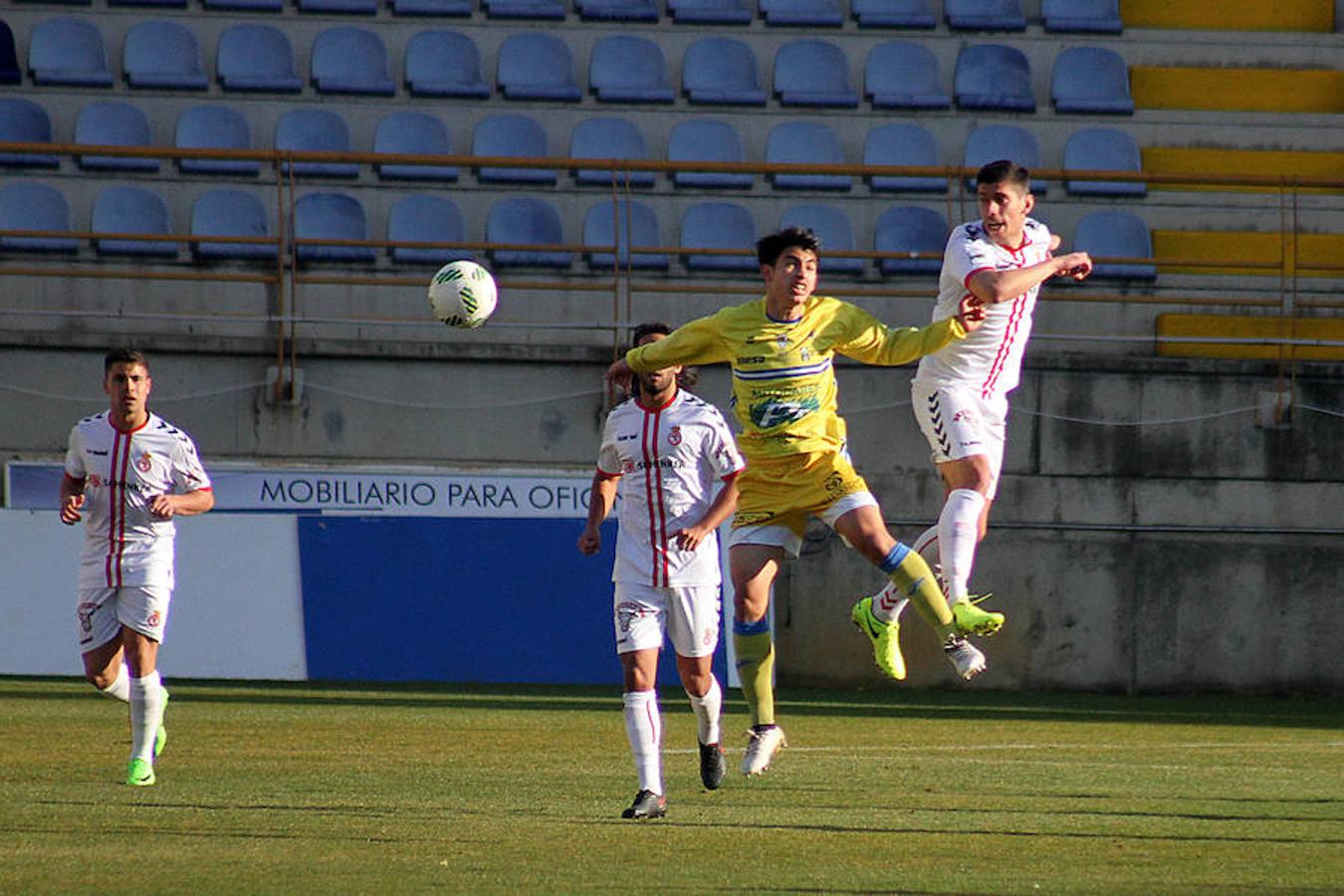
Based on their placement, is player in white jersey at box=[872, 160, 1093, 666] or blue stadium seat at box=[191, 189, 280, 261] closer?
player in white jersey at box=[872, 160, 1093, 666]

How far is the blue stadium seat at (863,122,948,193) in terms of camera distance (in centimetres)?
2117

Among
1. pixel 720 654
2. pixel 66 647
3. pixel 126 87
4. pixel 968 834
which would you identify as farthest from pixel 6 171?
pixel 968 834

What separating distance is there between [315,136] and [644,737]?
13.5m

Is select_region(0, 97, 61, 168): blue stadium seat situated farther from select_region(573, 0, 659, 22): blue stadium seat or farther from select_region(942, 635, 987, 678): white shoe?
select_region(942, 635, 987, 678): white shoe

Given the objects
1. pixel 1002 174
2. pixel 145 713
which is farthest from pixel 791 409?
pixel 145 713

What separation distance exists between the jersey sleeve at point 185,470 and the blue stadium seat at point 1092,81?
13.7 m

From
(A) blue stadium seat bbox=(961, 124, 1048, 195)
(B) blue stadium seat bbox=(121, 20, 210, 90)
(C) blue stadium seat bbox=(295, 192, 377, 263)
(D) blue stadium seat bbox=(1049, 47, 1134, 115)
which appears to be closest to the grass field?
(C) blue stadium seat bbox=(295, 192, 377, 263)

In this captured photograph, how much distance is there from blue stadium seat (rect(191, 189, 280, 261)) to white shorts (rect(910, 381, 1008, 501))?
1144 cm

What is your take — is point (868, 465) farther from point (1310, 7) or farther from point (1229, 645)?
point (1310, 7)

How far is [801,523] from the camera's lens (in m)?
9.31

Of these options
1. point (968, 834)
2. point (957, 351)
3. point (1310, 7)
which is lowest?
point (968, 834)

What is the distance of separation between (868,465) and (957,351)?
8.54m

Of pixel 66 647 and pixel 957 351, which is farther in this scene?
pixel 66 647

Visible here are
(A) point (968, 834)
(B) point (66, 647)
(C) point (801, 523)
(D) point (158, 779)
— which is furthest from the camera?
(B) point (66, 647)
